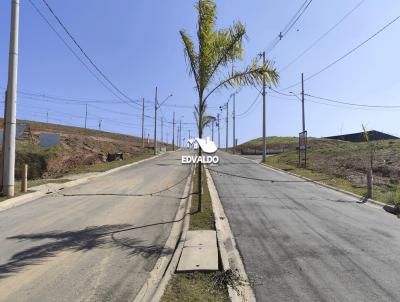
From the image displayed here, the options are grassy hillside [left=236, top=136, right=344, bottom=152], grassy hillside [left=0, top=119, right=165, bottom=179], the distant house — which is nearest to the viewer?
grassy hillside [left=0, top=119, right=165, bottom=179]

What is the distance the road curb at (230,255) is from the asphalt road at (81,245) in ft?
4.26

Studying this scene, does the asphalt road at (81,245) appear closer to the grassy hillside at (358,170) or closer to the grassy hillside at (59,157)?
the grassy hillside at (358,170)

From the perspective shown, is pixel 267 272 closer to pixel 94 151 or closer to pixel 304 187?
pixel 304 187

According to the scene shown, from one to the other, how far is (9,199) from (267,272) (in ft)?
35.9

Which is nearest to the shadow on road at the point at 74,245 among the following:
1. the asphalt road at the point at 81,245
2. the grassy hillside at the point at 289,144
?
the asphalt road at the point at 81,245

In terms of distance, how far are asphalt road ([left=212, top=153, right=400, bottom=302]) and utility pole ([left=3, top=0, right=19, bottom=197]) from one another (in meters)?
7.77

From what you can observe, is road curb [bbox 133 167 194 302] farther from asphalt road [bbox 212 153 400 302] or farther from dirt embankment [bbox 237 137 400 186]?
dirt embankment [bbox 237 137 400 186]

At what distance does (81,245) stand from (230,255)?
315 centimetres

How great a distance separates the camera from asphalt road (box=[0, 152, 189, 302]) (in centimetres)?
703

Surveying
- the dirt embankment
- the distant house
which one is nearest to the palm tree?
the dirt embankment

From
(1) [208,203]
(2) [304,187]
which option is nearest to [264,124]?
(2) [304,187]

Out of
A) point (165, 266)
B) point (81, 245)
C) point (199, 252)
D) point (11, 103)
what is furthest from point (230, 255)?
point (11, 103)

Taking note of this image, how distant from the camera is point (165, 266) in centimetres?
832

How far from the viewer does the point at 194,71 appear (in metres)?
14.3
